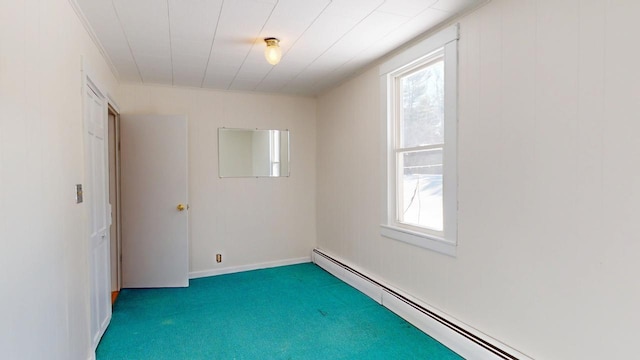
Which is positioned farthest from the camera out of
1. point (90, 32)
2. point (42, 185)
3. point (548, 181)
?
point (90, 32)

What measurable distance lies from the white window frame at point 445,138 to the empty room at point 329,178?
2cm

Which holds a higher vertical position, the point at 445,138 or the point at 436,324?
the point at 445,138

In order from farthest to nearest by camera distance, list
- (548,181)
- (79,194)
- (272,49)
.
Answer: (272,49) → (79,194) → (548,181)

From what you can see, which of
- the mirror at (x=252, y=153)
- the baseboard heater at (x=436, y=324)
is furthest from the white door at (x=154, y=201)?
the baseboard heater at (x=436, y=324)

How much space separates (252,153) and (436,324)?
122 inches

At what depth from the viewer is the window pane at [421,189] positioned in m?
2.81


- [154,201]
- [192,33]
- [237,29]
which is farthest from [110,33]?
[154,201]

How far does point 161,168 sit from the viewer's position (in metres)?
3.94

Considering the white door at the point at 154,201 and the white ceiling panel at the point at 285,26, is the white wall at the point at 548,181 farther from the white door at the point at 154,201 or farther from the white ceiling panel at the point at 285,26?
the white door at the point at 154,201

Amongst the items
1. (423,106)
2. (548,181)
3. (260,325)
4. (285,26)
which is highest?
(285,26)

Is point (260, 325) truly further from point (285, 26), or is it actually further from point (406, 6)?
point (406, 6)

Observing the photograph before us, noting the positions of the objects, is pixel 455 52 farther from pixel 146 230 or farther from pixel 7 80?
pixel 146 230

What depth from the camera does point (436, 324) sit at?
8.43 ft

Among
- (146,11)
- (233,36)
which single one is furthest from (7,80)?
(233,36)
